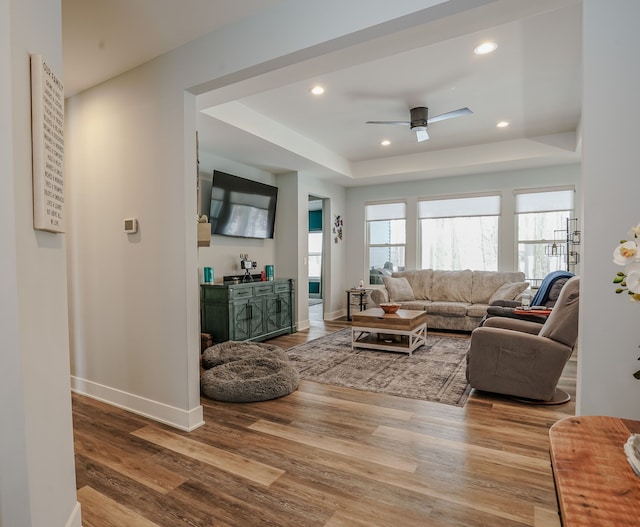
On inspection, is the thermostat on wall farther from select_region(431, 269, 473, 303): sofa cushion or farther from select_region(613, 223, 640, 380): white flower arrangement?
select_region(431, 269, 473, 303): sofa cushion

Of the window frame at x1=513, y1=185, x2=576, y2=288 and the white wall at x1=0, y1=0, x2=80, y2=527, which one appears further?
the window frame at x1=513, y1=185, x2=576, y2=288

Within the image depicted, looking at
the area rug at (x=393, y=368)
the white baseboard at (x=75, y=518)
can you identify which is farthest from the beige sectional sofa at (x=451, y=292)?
the white baseboard at (x=75, y=518)

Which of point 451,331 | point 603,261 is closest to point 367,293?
point 451,331

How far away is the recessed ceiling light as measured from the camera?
297 cm

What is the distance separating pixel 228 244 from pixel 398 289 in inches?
115

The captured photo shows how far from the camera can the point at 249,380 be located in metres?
3.14

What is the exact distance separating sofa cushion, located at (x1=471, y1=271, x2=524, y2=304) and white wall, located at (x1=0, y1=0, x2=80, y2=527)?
5.87 meters

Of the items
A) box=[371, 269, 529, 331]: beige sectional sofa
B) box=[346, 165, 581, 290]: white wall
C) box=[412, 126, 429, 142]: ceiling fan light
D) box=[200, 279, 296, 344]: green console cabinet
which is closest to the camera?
box=[412, 126, 429, 142]: ceiling fan light

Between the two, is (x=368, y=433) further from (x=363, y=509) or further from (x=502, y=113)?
(x=502, y=113)

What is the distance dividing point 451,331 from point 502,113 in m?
3.21

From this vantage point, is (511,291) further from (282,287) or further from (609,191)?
(609,191)

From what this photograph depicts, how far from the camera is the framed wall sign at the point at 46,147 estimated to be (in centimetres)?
133

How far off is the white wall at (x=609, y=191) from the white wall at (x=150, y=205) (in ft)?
3.69

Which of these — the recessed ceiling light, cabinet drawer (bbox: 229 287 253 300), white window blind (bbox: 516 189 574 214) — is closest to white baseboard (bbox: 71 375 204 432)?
cabinet drawer (bbox: 229 287 253 300)
